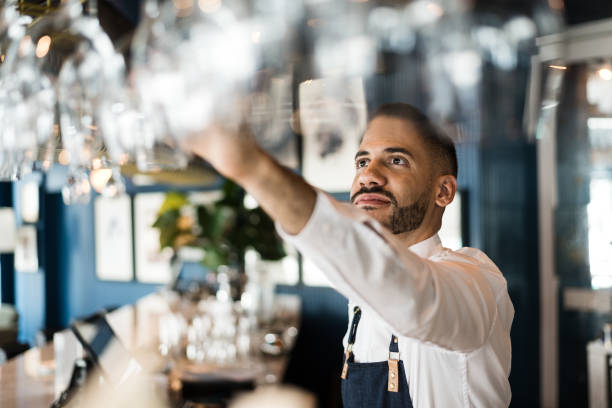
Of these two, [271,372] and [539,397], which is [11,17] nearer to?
[271,372]

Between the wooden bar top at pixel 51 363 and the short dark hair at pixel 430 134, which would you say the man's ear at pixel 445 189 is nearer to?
the short dark hair at pixel 430 134

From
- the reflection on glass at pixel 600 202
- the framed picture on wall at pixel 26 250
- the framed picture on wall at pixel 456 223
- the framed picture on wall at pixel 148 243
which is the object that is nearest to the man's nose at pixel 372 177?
the framed picture on wall at pixel 456 223

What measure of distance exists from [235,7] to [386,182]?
1.39 ft

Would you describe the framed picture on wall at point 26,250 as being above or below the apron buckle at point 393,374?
below

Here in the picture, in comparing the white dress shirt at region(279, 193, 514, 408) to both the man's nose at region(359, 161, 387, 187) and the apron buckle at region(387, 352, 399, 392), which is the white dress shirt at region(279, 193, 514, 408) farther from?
the man's nose at region(359, 161, 387, 187)

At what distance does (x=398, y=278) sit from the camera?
51 centimetres

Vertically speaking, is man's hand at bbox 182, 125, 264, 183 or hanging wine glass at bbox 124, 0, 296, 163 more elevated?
hanging wine glass at bbox 124, 0, 296, 163

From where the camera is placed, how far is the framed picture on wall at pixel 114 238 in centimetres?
525

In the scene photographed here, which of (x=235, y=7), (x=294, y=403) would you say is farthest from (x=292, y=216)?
(x=294, y=403)

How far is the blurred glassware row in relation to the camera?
0.72 m

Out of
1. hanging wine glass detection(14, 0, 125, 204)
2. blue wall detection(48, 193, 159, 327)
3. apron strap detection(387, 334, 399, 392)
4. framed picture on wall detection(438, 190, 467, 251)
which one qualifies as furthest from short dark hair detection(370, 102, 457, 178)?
blue wall detection(48, 193, 159, 327)

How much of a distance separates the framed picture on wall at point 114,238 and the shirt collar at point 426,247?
4.82m

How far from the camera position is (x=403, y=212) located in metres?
0.82

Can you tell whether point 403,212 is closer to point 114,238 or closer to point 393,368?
point 393,368
